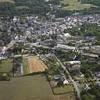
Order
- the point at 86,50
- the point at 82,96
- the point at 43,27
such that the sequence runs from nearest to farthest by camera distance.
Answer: the point at 82,96, the point at 86,50, the point at 43,27

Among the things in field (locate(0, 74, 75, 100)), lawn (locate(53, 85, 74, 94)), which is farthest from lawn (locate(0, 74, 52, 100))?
lawn (locate(53, 85, 74, 94))

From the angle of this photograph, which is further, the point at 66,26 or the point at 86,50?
the point at 66,26

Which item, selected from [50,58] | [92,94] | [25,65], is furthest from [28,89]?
[50,58]

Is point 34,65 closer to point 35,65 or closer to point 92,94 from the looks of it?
point 35,65

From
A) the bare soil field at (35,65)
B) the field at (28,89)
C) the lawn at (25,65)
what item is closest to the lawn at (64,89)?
the field at (28,89)

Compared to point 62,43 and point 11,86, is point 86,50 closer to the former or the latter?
point 62,43

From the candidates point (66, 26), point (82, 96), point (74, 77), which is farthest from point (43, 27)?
point (82, 96)

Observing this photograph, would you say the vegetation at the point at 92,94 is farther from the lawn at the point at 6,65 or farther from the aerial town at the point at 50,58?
the lawn at the point at 6,65
